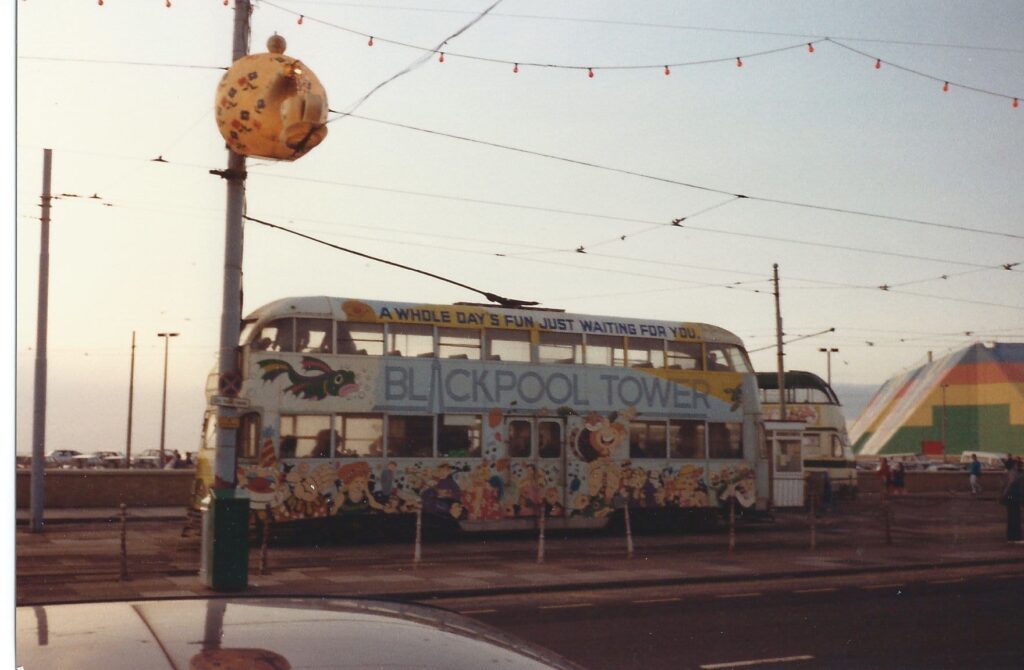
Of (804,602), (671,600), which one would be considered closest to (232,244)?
(671,600)

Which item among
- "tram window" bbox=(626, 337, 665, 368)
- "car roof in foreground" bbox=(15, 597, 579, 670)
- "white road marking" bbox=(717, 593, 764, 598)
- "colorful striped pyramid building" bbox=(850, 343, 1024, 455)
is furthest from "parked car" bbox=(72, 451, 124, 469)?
"car roof in foreground" bbox=(15, 597, 579, 670)

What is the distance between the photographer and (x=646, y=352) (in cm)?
2567

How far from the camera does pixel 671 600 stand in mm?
14836

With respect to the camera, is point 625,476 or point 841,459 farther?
point 841,459

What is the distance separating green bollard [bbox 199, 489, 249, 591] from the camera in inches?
560

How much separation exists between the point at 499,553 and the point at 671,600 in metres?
6.86

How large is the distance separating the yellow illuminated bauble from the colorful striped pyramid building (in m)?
63.3

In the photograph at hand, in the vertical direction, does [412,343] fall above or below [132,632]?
above

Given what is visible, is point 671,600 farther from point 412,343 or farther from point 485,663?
point 485,663

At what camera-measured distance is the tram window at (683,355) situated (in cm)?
2615

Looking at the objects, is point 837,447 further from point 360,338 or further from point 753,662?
point 753,662

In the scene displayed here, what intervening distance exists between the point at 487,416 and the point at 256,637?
21.0 metres

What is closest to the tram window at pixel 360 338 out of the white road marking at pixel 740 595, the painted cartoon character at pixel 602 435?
the painted cartoon character at pixel 602 435

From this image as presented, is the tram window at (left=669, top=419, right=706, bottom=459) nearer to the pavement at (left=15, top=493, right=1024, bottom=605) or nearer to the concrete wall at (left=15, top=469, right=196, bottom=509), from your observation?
the pavement at (left=15, top=493, right=1024, bottom=605)
